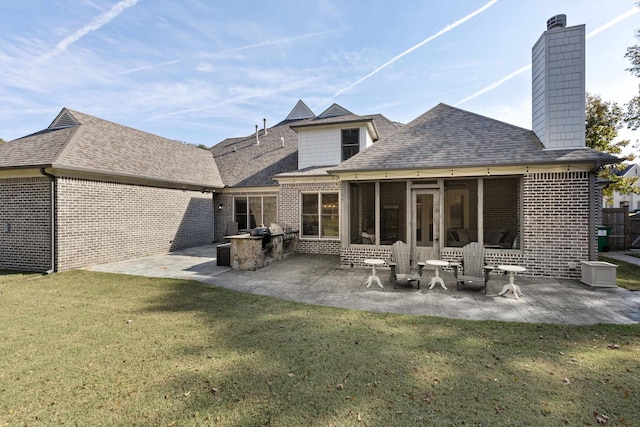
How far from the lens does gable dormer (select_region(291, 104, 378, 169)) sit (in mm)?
12930

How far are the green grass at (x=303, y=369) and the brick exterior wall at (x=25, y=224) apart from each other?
4307mm

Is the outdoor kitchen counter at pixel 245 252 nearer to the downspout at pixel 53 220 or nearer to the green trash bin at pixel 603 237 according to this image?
the downspout at pixel 53 220

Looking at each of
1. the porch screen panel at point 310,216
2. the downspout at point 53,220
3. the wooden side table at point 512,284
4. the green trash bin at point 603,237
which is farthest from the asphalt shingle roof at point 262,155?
the green trash bin at point 603,237

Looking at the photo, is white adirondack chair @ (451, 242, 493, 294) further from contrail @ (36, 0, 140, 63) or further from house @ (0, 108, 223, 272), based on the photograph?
contrail @ (36, 0, 140, 63)

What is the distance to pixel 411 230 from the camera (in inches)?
369

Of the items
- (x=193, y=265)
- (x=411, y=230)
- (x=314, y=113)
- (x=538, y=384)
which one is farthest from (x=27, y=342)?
(x=314, y=113)

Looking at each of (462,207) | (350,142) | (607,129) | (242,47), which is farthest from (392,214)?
(607,129)

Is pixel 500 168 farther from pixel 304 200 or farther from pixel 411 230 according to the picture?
pixel 304 200

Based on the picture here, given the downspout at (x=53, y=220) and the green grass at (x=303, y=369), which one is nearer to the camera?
the green grass at (x=303, y=369)

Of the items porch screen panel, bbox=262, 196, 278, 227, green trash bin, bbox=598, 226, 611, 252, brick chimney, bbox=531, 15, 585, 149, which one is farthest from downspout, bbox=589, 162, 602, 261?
porch screen panel, bbox=262, 196, 278, 227

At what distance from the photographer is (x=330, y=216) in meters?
12.6

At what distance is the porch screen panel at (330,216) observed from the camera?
12.5 m

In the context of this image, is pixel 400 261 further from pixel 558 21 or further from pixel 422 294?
pixel 558 21

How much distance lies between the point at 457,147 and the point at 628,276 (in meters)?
6.12
